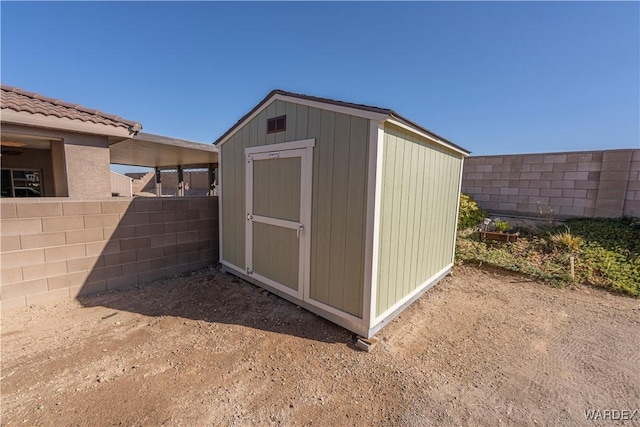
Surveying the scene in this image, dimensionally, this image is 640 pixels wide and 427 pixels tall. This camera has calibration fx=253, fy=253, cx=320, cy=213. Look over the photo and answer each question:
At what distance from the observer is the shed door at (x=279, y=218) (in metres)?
2.99

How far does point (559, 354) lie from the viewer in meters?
2.39

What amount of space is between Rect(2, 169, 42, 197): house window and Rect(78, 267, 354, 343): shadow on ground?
450 cm

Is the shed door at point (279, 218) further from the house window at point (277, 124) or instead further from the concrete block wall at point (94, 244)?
the concrete block wall at point (94, 244)

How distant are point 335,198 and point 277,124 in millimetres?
1309

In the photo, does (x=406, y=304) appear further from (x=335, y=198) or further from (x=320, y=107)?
(x=320, y=107)

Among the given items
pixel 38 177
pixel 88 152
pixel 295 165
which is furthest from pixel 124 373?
pixel 38 177

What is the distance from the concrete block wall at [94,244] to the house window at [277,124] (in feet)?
6.55

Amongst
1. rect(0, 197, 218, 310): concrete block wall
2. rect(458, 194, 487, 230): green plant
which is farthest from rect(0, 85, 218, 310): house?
rect(458, 194, 487, 230): green plant

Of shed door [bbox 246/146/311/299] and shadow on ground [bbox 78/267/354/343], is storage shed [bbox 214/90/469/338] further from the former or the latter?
shadow on ground [bbox 78/267/354/343]

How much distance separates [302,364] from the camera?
A: 2209 mm

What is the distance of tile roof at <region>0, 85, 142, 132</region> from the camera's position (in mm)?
3333

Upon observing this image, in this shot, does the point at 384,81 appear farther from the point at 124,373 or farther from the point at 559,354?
the point at 124,373

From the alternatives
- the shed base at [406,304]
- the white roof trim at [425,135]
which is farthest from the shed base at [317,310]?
the white roof trim at [425,135]

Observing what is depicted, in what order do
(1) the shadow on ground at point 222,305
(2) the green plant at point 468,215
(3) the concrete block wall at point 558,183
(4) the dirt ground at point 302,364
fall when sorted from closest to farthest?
(4) the dirt ground at point 302,364, (1) the shadow on ground at point 222,305, (3) the concrete block wall at point 558,183, (2) the green plant at point 468,215
